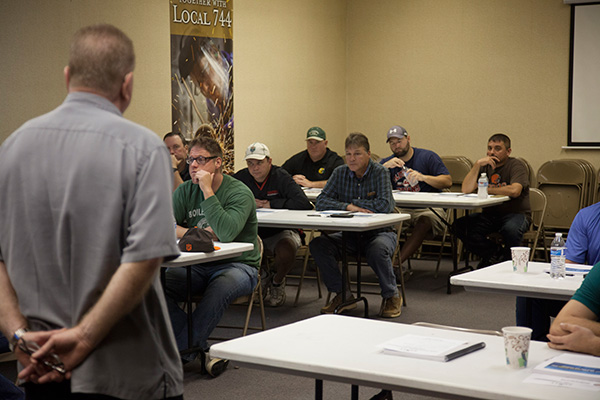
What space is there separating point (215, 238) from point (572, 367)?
2741mm

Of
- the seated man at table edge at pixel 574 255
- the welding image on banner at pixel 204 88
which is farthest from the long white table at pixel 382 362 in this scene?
the welding image on banner at pixel 204 88

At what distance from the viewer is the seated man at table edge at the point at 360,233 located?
543 cm

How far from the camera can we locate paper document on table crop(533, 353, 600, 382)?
6.10 feet

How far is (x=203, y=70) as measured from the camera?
7.49 m

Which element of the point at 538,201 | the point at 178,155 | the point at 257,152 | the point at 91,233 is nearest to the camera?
the point at 91,233

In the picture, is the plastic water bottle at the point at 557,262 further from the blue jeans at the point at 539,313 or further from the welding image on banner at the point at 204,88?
the welding image on banner at the point at 204,88

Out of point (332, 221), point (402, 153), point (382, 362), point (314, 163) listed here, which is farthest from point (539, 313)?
point (314, 163)

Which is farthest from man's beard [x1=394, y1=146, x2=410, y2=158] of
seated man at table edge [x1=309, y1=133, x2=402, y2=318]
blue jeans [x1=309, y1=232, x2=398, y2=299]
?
blue jeans [x1=309, y1=232, x2=398, y2=299]

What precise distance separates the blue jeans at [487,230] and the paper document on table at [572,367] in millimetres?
4551

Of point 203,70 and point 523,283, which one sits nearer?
point 523,283

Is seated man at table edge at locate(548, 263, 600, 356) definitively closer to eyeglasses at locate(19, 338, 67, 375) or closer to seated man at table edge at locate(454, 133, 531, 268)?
eyeglasses at locate(19, 338, 67, 375)

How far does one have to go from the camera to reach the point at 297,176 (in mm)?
7582

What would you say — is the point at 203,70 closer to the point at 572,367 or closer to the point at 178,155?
the point at 178,155

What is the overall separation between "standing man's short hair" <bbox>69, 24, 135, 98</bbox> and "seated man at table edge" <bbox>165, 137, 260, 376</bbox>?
8.58ft
